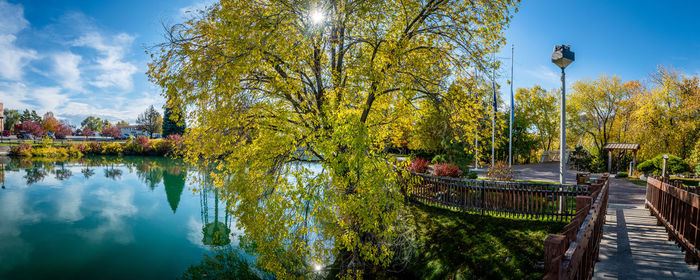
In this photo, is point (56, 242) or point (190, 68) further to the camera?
point (56, 242)

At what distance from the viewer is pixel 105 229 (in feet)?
45.1

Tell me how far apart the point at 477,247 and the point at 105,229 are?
14.5 meters

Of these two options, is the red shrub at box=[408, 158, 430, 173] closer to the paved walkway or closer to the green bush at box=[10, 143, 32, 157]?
the paved walkway

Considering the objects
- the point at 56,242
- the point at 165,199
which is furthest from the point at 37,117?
the point at 56,242

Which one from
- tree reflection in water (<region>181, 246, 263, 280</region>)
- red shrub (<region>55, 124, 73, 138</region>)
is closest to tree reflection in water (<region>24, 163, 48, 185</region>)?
tree reflection in water (<region>181, 246, 263, 280</region>)

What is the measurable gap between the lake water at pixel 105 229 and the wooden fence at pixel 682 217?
31.3 feet

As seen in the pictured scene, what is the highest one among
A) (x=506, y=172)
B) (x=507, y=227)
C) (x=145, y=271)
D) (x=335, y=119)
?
(x=335, y=119)

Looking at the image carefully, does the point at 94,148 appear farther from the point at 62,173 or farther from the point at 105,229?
the point at 105,229

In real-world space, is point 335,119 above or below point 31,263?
above

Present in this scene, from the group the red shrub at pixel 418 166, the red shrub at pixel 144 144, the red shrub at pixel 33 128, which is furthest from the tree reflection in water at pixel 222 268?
the red shrub at pixel 33 128

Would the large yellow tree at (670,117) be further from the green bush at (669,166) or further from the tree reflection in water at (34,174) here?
the tree reflection in water at (34,174)

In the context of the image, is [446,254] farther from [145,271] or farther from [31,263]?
[31,263]

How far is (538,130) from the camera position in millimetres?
38438

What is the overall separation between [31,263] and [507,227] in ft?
46.7
